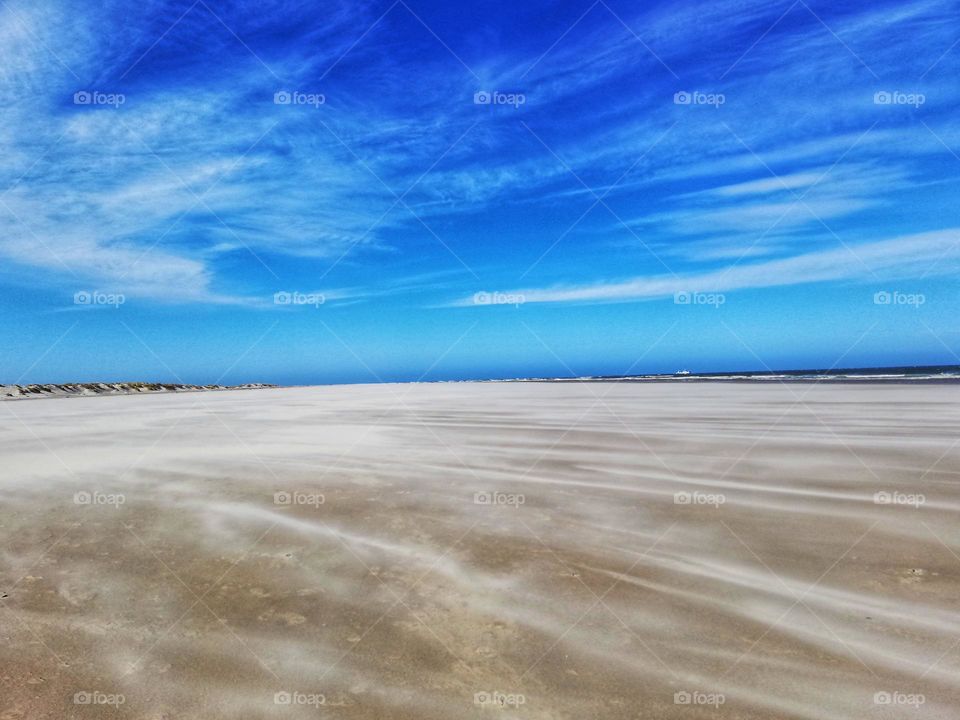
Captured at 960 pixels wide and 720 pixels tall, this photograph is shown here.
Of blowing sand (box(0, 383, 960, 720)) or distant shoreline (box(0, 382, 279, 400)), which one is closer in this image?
blowing sand (box(0, 383, 960, 720))

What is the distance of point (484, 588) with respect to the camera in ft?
14.3

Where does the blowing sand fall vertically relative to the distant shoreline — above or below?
below

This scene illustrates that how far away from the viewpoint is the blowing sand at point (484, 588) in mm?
3049

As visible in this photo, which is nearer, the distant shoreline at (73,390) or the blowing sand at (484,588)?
the blowing sand at (484,588)

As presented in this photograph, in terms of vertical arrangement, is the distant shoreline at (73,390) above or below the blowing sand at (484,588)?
above

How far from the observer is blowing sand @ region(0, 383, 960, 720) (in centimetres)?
305

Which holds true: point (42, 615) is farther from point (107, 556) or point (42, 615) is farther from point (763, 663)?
point (763, 663)

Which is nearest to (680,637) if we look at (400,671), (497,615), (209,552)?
(497,615)

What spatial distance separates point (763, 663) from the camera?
329 centimetres

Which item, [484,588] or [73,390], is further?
[73,390]

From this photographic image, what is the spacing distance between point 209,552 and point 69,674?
1.93 m

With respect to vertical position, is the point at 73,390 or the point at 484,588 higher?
the point at 73,390

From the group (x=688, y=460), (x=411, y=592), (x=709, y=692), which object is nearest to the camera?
(x=709, y=692)

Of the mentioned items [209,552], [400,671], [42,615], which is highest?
[209,552]
